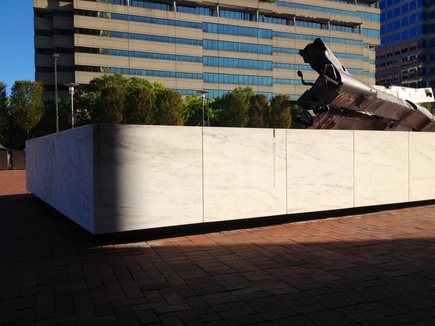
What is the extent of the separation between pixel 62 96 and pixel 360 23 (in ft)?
201

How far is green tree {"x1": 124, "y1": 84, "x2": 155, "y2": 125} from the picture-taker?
44.4 metres

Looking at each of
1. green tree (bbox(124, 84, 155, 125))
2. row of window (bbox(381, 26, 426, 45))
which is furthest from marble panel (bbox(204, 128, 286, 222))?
row of window (bbox(381, 26, 426, 45))

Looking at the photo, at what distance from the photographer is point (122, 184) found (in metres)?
5.45

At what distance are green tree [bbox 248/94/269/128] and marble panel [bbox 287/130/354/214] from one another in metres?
45.7

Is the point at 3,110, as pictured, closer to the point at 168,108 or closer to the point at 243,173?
the point at 168,108

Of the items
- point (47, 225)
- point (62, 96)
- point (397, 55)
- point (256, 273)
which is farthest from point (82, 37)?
point (397, 55)

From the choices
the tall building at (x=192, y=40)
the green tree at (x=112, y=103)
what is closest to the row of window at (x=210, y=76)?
the tall building at (x=192, y=40)

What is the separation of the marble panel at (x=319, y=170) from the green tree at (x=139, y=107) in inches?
1509

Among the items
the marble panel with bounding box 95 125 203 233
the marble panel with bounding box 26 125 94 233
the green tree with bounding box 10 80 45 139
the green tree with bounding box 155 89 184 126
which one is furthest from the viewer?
the green tree with bounding box 155 89 184 126

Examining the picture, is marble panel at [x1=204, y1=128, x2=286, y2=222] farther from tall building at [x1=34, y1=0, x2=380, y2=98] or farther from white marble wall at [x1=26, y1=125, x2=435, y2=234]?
tall building at [x1=34, y1=0, x2=380, y2=98]

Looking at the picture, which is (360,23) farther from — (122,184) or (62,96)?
(122,184)

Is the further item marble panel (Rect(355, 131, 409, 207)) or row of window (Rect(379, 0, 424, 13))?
row of window (Rect(379, 0, 424, 13))

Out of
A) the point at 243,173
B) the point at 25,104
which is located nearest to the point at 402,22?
the point at 25,104

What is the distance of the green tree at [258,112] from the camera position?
2092 inches
